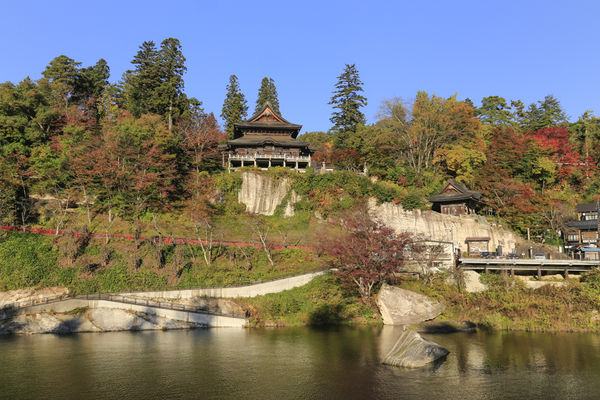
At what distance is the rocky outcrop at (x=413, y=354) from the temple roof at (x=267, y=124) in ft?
147

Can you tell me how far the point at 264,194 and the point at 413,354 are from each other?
35279 mm

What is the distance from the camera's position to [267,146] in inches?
2410

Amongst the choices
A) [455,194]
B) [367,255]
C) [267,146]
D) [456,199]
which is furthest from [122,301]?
[455,194]

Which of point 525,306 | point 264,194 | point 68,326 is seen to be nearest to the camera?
point 68,326

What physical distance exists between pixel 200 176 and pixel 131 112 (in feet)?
59.3

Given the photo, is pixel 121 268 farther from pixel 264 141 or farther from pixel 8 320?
pixel 264 141

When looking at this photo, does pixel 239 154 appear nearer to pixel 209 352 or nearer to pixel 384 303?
pixel 384 303

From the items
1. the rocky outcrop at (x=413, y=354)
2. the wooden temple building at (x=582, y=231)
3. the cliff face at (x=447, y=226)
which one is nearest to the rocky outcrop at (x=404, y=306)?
the rocky outcrop at (x=413, y=354)

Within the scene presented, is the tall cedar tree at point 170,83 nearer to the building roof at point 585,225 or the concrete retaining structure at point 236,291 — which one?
the concrete retaining structure at point 236,291

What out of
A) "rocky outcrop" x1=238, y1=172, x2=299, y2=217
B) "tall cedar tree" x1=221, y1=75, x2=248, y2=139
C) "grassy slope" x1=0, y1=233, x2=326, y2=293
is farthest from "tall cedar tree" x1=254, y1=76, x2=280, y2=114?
"grassy slope" x1=0, y1=233, x2=326, y2=293

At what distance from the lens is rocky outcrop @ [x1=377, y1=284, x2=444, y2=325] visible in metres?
33.3

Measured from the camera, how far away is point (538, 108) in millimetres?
79000

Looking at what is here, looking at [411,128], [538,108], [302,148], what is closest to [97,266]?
[302,148]

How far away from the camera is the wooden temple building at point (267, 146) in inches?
2341
